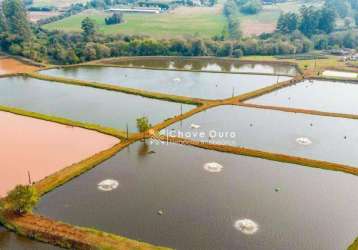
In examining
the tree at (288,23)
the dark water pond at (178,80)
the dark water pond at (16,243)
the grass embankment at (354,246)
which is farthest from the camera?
the tree at (288,23)

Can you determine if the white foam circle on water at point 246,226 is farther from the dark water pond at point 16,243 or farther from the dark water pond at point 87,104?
the dark water pond at point 87,104

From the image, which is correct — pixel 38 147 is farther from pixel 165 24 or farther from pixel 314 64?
pixel 165 24

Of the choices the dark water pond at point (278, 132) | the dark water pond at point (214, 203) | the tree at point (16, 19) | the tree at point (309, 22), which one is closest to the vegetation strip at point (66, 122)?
the dark water pond at point (278, 132)

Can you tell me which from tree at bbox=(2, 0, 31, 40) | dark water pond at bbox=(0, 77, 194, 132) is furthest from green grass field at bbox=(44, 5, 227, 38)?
dark water pond at bbox=(0, 77, 194, 132)

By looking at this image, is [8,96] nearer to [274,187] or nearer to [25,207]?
[25,207]

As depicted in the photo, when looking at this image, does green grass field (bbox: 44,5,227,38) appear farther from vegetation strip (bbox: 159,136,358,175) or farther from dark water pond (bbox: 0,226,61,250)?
dark water pond (bbox: 0,226,61,250)

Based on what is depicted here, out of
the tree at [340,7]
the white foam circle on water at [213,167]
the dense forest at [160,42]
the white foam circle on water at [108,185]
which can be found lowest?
the white foam circle on water at [108,185]

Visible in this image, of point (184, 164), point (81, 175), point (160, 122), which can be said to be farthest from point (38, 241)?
point (160, 122)
